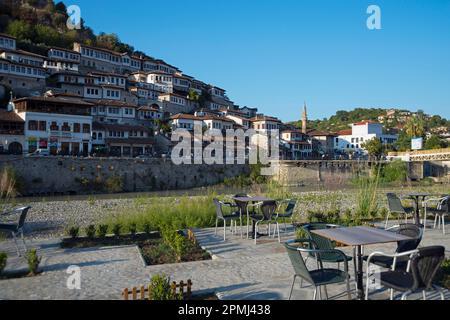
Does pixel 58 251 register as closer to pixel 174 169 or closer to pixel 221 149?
pixel 174 169

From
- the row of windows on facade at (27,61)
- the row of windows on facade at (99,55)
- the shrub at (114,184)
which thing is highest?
the row of windows on facade at (99,55)

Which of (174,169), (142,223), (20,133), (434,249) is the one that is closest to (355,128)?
→ (174,169)

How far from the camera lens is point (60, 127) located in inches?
1502

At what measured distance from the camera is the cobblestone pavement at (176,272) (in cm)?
512

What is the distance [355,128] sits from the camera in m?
78.8

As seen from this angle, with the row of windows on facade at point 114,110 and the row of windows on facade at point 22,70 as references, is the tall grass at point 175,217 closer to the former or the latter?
the row of windows on facade at point 114,110

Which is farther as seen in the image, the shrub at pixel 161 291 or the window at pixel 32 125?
the window at pixel 32 125

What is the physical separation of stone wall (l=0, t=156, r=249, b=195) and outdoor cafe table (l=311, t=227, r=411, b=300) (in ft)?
97.5

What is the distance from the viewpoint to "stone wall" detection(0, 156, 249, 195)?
30.2 meters

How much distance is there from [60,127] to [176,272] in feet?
119

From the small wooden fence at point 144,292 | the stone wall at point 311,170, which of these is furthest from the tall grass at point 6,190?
the stone wall at point 311,170


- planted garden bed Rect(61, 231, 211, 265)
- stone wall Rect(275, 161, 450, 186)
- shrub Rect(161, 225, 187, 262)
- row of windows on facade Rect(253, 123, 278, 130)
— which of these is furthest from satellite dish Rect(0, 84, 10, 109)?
shrub Rect(161, 225, 187, 262)

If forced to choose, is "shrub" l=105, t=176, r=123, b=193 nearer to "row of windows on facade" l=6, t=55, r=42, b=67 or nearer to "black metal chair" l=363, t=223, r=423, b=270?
"row of windows on facade" l=6, t=55, r=42, b=67

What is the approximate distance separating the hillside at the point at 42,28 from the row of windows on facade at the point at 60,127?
30.3m
